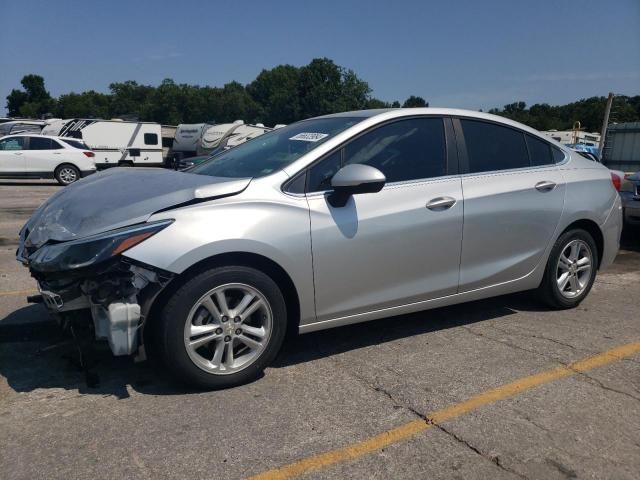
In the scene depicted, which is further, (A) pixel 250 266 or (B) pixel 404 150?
(B) pixel 404 150

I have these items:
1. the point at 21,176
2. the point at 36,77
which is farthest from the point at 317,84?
the point at 36,77

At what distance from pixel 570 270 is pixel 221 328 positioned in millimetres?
3150

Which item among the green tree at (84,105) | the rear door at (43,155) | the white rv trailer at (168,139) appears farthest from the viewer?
the green tree at (84,105)

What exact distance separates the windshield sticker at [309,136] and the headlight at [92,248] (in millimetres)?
1259

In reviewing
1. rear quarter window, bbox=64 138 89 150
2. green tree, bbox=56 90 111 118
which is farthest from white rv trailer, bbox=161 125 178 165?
green tree, bbox=56 90 111 118

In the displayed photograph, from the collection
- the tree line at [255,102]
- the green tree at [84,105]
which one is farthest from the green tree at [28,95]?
the green tree at [84,105]

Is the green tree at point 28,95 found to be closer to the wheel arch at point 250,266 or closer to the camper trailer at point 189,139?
the camper trailer at point 189,139

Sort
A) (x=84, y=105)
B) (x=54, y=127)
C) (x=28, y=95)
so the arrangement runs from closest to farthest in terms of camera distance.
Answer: (x=54, y=127) < (x=84, y=105) < (x=28, y=95)

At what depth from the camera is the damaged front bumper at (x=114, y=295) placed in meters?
2.91

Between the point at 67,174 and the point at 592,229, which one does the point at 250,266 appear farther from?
the point at 67,174

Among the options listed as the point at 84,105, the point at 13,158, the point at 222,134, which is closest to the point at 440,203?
the point at 13,158

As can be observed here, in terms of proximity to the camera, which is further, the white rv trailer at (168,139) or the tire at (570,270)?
the white rv trailer at (168,139)

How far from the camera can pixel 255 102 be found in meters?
106

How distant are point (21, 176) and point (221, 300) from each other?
17.6m
